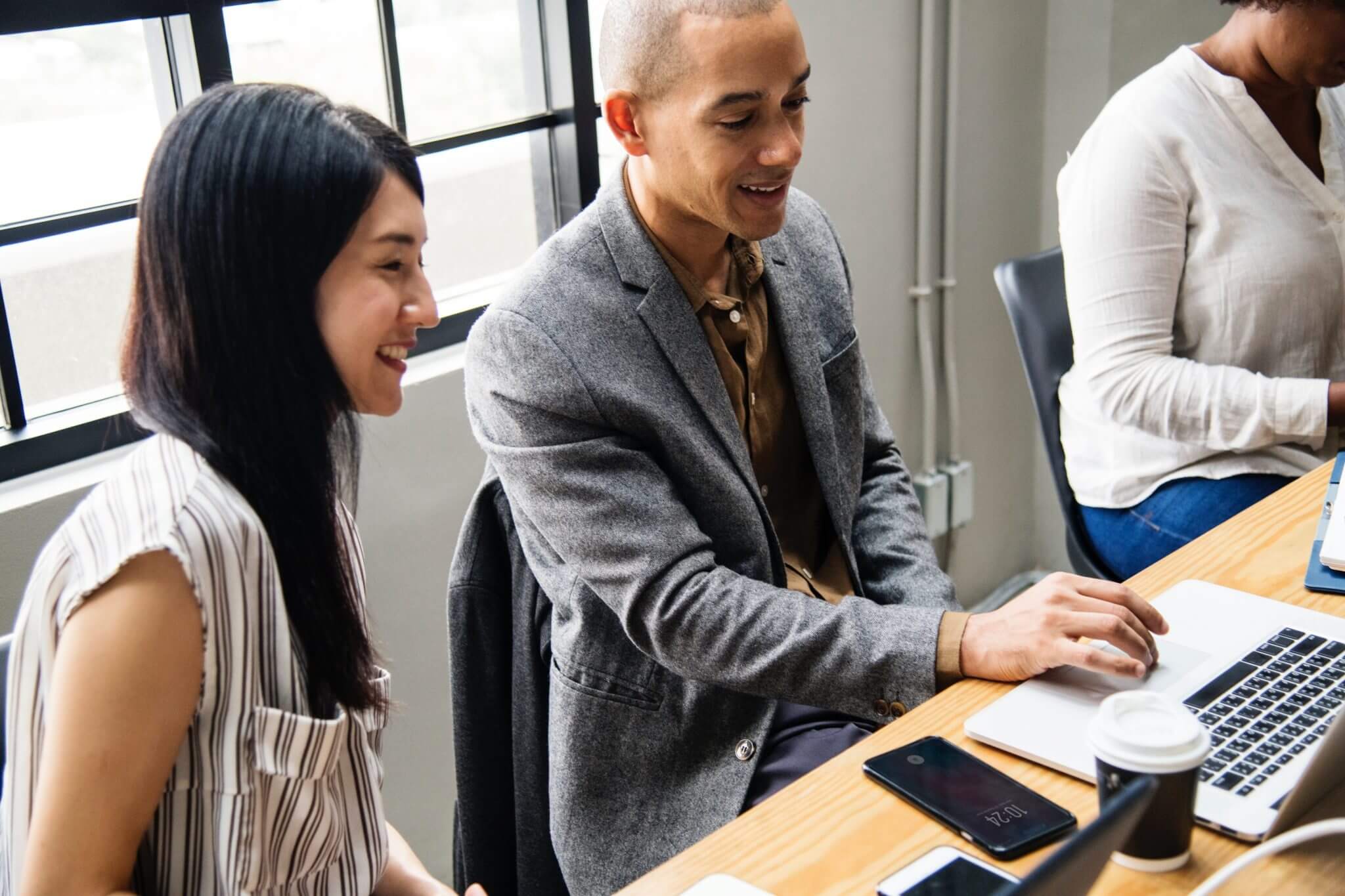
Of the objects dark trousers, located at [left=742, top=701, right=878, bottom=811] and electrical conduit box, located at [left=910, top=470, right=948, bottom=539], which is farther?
electrical conduit box, located at [left=910, top=470, right=948, bottom=539]

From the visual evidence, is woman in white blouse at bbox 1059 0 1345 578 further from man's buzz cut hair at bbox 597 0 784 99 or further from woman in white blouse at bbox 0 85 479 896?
woman in white blouse at bbox 0 85 479 896

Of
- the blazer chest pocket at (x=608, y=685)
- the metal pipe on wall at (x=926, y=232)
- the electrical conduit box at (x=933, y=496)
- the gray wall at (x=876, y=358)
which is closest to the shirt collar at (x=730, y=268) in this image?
the blazer chest pocket at (x=608, y=685)

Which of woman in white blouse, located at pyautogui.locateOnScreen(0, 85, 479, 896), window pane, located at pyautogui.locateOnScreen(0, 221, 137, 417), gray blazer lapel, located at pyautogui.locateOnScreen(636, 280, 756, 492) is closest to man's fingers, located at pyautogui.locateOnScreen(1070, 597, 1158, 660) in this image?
gray blazer lapel, located at pyautogui.locateOnScreen(636, 280, 756, 492)

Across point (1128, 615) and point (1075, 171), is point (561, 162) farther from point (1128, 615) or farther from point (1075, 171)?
point (1128, 615)

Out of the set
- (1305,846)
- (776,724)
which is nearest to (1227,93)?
(776,724)

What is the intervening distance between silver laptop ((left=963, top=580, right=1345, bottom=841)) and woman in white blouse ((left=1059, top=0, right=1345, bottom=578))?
555 millimetres

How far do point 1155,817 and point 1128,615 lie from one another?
0.29 metres

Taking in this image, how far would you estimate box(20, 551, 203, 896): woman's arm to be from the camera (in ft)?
2.85

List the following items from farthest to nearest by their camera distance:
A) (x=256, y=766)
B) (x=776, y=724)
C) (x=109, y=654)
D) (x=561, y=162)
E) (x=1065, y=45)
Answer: (x=1065, y=45) < (x=561, y=162) < (x=776, y=724) < (x=256, y=766) < (x=109, y=654)

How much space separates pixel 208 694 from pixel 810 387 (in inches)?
31.9

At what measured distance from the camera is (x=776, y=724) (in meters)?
1.42

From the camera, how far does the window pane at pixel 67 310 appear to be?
1.69m

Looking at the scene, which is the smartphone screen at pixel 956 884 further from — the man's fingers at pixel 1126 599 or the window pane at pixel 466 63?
the window pane at pixel 466 63

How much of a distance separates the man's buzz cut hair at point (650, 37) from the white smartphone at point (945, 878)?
33.5 inches
